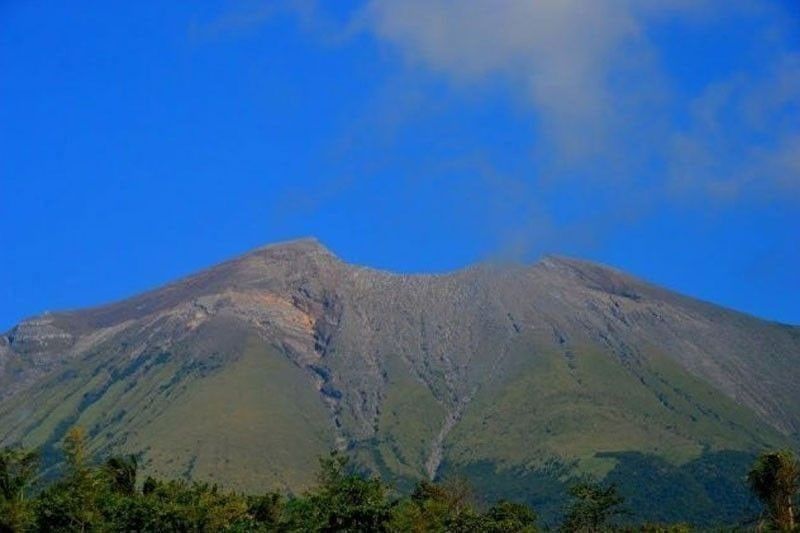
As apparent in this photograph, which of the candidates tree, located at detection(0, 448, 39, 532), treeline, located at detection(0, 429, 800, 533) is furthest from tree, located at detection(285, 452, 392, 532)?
tree, located at detection(0, 448, 39, 532)

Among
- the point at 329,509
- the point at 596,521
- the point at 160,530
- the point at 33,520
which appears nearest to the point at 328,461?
the point at 329,509

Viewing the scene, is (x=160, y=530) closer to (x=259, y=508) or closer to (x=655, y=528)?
(x=259, y=508)

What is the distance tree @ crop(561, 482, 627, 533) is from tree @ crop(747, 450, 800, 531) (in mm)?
19629

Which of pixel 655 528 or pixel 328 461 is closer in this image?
pixel 328 461

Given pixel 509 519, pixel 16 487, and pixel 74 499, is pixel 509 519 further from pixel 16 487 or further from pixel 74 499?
pixel 16 487

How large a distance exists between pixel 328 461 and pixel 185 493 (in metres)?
22.3

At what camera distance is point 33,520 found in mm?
83875

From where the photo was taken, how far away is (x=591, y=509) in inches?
4515

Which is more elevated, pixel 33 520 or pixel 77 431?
pixel 77 431

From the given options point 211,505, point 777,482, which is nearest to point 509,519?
point 777,482

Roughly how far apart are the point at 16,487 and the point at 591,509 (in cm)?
5448

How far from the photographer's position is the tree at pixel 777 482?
309 ft

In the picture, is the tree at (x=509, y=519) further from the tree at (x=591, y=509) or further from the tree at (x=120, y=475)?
the tree at (x=120, y=475)

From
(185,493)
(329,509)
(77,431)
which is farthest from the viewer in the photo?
(185,493)
